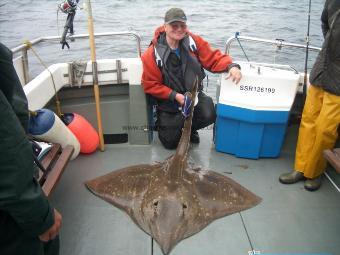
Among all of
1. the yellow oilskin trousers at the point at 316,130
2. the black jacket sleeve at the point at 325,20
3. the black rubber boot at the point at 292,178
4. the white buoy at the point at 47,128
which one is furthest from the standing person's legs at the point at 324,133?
the white buoy at the point at 47,128

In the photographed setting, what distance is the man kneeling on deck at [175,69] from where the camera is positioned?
171 inches

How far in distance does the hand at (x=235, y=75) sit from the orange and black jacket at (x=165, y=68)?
0.41 feet

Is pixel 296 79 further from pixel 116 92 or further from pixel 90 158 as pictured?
pixel 90 158

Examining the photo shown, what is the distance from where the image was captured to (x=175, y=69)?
15.0 feet

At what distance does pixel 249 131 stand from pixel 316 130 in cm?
86

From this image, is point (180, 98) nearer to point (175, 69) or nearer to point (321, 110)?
point (175, 69)

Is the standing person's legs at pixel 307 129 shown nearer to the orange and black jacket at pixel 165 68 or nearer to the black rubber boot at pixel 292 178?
the black rubber boot at pixel 292 178

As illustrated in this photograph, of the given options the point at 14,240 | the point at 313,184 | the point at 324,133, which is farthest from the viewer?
the point at 313,184

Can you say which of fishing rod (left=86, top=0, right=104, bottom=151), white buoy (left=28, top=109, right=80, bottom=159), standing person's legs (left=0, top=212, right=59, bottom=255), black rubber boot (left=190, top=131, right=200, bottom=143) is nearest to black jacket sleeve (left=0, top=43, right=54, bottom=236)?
standing person's legs (left=0, top=212, right=59, bottom=255)

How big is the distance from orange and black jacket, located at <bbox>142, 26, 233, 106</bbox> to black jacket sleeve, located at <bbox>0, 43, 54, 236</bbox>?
2667 mm

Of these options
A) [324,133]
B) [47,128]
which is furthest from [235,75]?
[47,128]

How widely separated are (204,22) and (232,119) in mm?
14274

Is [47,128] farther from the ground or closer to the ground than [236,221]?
→ farther from the ground

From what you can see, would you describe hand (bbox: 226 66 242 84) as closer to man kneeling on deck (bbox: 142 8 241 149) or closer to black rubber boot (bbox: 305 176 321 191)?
man kneeling on deck (bbox: 142 8 241 149)
